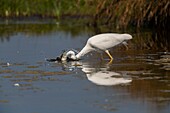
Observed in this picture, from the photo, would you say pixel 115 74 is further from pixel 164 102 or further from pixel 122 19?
pixel 122 19

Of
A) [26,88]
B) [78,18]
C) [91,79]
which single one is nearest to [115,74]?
[91,79]

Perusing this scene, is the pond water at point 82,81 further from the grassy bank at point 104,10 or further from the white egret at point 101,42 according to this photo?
the grassy bank at point 104,10

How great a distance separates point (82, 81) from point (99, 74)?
0.79m

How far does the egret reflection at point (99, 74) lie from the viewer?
35.5 ft

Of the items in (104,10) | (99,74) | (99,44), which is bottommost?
(104,10)

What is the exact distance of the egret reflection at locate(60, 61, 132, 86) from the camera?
10821mm

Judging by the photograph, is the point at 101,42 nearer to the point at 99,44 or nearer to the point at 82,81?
the point at 99,44

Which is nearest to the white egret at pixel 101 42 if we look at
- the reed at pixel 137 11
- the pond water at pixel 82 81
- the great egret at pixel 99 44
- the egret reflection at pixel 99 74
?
the great egret at pixel 99 44

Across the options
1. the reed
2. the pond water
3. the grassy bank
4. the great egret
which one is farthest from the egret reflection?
the grassy bank

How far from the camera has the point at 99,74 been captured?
11.8 m

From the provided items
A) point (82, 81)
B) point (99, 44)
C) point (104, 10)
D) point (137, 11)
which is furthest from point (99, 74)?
point (104, 10)

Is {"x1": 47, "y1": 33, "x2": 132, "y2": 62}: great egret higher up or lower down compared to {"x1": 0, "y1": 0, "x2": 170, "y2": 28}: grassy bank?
higher up

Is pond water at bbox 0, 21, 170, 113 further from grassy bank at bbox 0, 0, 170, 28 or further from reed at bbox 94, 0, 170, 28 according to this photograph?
grassy bank at bbox 0, 0, 170, 28

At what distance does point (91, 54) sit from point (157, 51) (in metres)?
1.63
